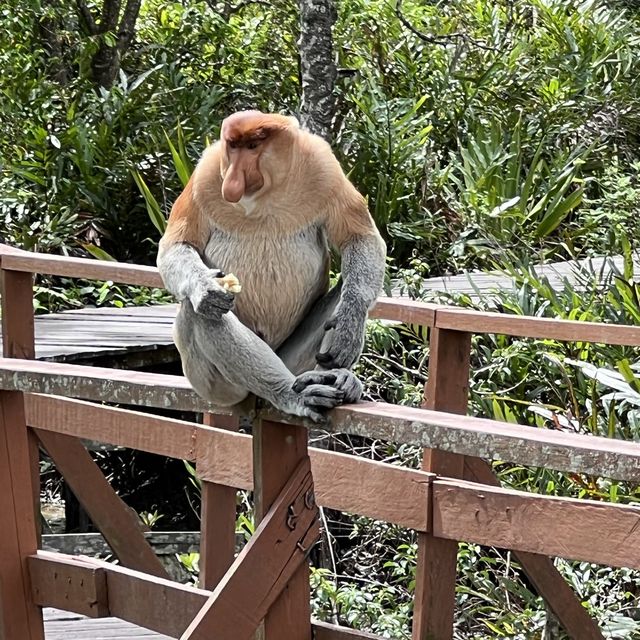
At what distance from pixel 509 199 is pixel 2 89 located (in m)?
3.58

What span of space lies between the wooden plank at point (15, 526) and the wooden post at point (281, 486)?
76cm

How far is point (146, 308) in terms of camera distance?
6312 millimetres

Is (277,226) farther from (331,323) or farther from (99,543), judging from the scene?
(99,543)

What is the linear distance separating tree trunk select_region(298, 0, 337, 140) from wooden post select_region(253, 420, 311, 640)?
4270mm

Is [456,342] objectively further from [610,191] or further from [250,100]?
[250,100]

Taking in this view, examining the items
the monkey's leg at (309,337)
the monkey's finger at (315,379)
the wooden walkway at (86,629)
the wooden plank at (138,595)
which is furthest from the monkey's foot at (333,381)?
the wooden walkway at (86,629)

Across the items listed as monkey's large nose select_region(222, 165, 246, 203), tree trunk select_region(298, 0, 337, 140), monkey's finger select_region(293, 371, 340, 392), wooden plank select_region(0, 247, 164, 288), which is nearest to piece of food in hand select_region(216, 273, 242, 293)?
monkey's large nose select_region(222, 165, 246, 203)

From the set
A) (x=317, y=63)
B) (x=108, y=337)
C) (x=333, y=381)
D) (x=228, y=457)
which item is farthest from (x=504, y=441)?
(x=317, y=63)

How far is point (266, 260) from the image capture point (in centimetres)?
300

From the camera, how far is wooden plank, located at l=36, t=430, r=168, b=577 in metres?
4.16

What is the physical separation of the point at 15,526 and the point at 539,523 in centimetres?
134

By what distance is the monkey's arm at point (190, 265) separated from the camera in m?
2.71

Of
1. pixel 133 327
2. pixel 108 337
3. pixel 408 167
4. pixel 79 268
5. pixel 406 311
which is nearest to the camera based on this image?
pixel 406 311

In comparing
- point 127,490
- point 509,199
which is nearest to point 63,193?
point 127,490
